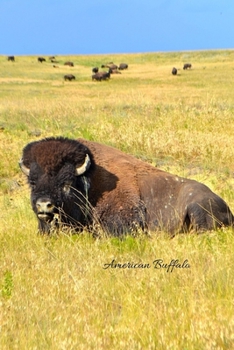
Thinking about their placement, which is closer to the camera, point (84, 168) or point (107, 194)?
point (84, 168)

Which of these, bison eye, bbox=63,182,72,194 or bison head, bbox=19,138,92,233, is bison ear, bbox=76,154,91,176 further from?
bison eye, bbox=63,182,72,194

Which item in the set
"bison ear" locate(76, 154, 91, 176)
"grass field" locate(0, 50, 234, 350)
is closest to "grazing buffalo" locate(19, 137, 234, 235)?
"bison ear" locate(76, 154, 91, 176)

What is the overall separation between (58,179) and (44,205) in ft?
1.52

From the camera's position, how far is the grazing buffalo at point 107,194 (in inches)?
248

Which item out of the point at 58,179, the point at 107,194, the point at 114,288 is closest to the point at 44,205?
the point at 58,179

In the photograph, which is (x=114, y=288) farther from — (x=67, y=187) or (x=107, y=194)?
(x=107, y=194)

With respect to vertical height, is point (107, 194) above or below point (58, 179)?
below

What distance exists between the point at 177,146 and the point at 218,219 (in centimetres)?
417

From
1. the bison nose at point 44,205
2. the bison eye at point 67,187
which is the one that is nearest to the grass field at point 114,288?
the bison nose at point 44,205

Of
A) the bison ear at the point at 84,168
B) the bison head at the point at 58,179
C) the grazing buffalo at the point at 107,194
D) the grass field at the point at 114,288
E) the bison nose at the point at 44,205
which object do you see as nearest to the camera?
the grass field at the point at 114,288

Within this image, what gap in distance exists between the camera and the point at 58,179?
20.7 ft

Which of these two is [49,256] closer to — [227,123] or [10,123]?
[227,123]

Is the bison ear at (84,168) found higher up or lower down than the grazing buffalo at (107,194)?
higher up

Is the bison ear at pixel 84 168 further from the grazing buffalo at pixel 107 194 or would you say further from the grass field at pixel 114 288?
the grass field at pixel 114 288
